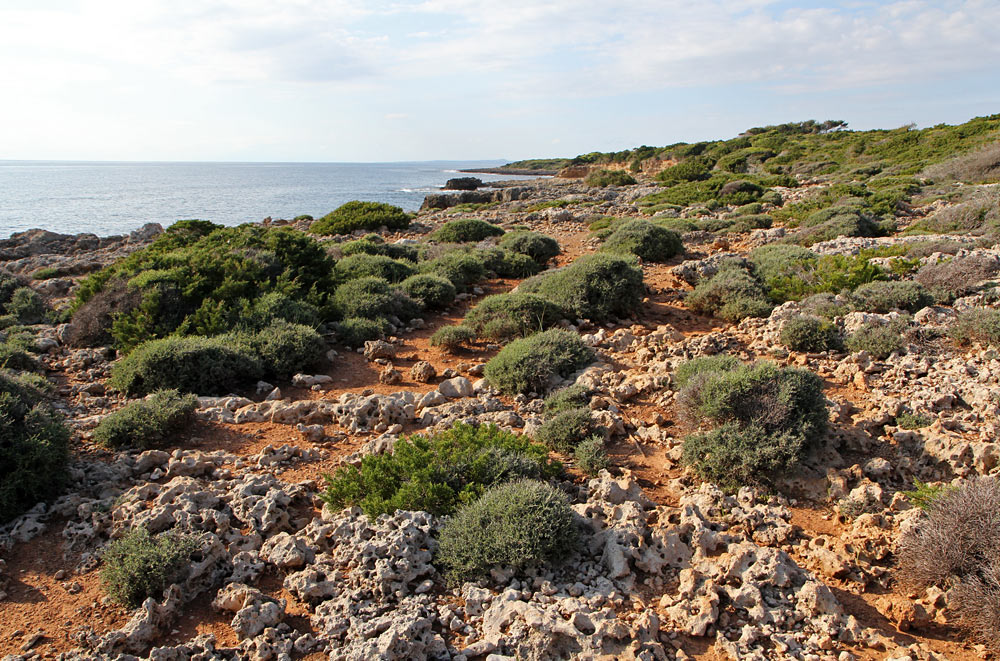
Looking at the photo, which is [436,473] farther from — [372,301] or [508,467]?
[372,301]

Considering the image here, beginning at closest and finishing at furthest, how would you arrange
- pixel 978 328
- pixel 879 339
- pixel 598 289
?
pixel 978 328 < pixel 879 339 < pixel 598 289

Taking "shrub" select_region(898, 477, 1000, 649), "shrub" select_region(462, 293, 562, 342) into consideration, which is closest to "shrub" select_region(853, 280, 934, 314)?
"shrub" select_region(462, 293, 562, 342)

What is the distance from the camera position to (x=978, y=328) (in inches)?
253

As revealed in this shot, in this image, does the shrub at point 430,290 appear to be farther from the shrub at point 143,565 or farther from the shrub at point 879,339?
the shrub at point 143,565

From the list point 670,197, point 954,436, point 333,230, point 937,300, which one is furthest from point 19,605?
point 670,197

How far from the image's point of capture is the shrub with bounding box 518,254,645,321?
30.9ft

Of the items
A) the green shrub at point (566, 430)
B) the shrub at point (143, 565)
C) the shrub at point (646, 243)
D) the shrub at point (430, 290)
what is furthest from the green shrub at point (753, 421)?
the shrub at point (646, 243)

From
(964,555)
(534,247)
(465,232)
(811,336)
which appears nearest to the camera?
(964,555)

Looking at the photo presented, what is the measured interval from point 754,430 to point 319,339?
5.70 metres

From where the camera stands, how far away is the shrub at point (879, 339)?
6516mm

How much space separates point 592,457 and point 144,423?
4.30 meters

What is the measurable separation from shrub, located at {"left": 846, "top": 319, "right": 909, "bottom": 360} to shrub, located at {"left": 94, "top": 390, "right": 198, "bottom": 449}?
7.51 meters

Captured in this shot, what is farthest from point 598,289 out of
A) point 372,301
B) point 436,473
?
point 436,473

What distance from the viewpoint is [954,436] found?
15.6 ft
